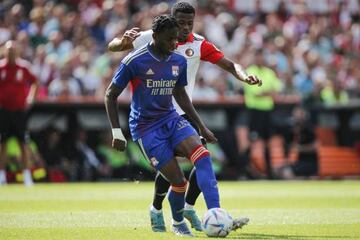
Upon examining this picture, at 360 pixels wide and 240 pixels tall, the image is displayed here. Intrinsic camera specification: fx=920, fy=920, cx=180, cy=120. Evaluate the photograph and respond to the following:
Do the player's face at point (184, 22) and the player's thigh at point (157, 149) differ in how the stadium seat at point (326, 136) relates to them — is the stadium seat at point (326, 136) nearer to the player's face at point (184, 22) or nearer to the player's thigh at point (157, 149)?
the player's face at point (184, 22)

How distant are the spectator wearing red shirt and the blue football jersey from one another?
33.2 ft

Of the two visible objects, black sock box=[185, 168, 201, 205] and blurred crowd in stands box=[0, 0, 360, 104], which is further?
blurred crowd in stands box=[0, 0, 360, 104]

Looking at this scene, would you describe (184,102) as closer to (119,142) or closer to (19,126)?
(119,142)

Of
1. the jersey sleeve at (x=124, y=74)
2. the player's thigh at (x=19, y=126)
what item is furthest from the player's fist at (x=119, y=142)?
the player's thigh at (x=19, y=126)

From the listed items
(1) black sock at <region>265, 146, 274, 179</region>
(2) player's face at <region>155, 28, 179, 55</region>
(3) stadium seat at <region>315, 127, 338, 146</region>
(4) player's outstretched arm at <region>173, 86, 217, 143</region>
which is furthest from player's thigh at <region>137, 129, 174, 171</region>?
(3) stadium seat at <region>315, 127, 338, 146</region>

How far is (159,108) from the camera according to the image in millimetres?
9664

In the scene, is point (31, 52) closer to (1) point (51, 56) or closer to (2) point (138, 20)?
(1) point (51, 56)

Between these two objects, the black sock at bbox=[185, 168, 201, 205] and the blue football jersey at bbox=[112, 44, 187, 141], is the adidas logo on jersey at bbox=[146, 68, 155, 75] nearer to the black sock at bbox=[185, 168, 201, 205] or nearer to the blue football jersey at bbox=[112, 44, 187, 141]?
the blue football jersey at bbox=[112, 44, 187, 141]

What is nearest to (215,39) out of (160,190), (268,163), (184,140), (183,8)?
(268,163)

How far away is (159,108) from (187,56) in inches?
53.7

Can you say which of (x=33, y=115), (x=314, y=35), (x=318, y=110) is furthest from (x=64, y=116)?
(x=314, y=35)

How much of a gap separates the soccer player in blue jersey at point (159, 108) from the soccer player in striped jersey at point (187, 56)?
554 mm

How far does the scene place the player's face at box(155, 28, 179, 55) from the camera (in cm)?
936

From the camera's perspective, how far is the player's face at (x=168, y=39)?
9359mm
